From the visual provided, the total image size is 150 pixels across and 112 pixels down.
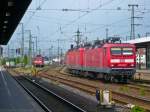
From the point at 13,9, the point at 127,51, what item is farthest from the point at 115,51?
the point at 13,9

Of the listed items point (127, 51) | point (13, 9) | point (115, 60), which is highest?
point (13, 9)

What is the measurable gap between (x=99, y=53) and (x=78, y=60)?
13132mm

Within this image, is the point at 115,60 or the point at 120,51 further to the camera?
the point at 120,51

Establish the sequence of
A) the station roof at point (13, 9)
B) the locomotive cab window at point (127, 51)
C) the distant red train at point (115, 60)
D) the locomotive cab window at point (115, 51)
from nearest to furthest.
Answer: the station roof at point (13, 9)
the distant red train at point (115, 60)
the locomotive cab window at point (115, 51)
the locomotive cab window at point (127, 51)

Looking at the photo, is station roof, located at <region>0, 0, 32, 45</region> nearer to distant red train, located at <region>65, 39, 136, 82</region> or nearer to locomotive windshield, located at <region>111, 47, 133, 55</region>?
distant red train, located at <region>65, 39, 136, 82</region>

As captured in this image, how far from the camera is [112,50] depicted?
130 feet

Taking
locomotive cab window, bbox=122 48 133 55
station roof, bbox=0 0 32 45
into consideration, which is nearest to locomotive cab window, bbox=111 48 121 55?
locomotive cab window, bbox=122 48 133 55

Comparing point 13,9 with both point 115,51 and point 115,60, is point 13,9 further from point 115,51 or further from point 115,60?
point 115,51

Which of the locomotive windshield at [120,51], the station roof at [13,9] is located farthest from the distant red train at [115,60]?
the station roof at [13,9]

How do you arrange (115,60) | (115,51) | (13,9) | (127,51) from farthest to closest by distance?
(127,51), (115,51), (115,60), (13,9)

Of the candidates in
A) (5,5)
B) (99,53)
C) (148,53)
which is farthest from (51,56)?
(5,5)

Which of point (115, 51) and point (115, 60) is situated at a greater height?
point (115, 51)

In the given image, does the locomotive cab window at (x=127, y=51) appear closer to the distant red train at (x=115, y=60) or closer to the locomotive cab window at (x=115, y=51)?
the distant red train at (x=115, y=60)

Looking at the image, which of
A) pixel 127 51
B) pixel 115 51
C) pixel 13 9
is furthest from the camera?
pixel 127 51
